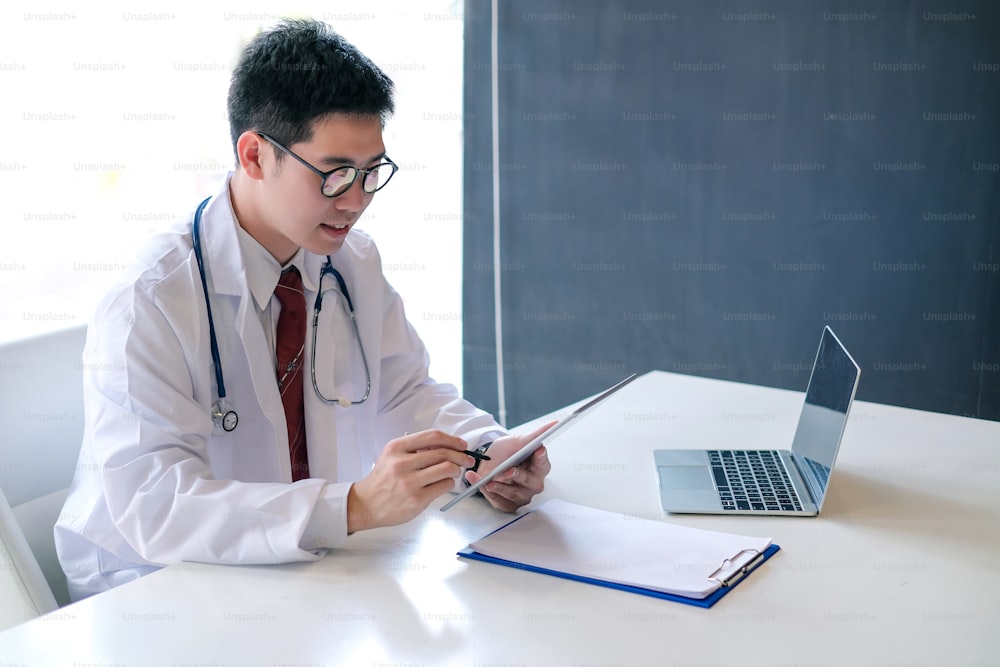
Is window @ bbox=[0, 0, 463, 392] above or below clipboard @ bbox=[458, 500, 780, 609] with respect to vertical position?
above

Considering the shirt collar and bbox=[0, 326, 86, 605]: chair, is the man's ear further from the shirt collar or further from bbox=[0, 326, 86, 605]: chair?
bbox=[0, 326, 86, 605]: chair

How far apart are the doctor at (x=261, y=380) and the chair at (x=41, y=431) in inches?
2.6

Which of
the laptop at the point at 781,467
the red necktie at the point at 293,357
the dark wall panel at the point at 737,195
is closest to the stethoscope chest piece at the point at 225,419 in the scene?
the red necktie at the point at 293,357

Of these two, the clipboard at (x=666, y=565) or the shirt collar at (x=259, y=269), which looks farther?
the shirt collar at (x=259, y=269)

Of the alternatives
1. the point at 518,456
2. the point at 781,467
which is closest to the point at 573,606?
the point at 518,456

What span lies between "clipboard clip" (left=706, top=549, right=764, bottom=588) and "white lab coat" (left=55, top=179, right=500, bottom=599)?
512 mm

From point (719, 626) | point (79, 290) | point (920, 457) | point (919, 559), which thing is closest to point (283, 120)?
point (719, 626)

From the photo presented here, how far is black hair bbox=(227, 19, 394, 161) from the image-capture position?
58.9 inches

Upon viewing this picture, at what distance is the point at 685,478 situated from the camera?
158 centimetres

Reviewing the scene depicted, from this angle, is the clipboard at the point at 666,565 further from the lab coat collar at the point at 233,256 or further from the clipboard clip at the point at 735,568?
the lab coat collar at the point at 233,256

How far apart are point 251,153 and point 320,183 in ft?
0.47

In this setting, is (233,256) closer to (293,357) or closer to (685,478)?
(293,357)

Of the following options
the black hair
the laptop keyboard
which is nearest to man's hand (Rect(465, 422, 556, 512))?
the laptop keyboard

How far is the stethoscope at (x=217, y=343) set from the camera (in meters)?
1.50
